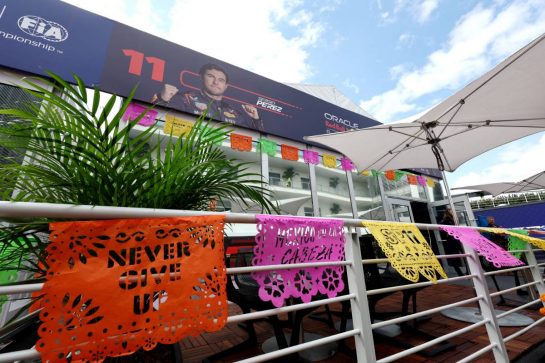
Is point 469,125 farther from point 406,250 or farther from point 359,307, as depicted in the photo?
point 359,307

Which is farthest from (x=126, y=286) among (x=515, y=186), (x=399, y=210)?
(x=515, y=186)

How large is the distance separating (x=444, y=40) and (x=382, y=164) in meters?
4.62

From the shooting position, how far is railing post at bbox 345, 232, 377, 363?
2.62 ft

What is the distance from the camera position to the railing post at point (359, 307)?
80 cm

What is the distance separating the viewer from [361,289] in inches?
33.9

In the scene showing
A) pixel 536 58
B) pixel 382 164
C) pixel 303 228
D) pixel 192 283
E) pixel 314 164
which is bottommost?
pixel 192 283

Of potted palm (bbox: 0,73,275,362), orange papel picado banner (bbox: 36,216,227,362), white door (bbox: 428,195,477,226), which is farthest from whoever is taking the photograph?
white door (bbox: 428,195,477,226)

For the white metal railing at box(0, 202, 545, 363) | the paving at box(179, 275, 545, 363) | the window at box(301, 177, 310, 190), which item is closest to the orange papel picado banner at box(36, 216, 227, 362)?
the white metal railing at box(0, 202, 545, 363)

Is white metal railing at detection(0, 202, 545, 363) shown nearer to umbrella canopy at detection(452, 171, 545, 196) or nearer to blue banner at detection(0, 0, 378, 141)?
blue banner at detection(0, 0, 378, 141)

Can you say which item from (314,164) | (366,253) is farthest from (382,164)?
(366,253)

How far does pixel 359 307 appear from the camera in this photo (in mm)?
835

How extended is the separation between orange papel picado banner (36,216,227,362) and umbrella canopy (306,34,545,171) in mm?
2572

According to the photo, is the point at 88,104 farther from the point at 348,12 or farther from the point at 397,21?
the point at 397,21

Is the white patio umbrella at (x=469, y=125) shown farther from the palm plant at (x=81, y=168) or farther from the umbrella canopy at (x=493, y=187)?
the umbrella canopy at (x=493, y=187)
